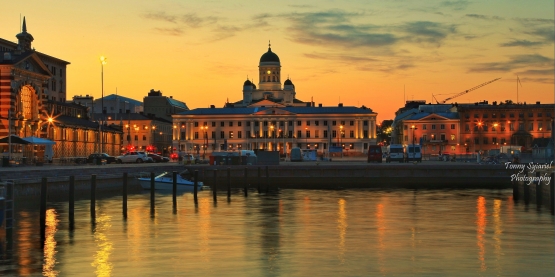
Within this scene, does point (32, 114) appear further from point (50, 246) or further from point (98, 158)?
point (50, 246)

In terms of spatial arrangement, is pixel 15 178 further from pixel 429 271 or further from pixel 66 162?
pixel 66 162

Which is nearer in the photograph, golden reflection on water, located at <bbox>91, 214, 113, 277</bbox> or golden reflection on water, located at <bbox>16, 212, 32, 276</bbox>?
golden reflection on water, located at <bbox>91, 214, 113, 277</bbox>

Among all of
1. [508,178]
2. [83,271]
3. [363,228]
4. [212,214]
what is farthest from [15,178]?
[508,178]

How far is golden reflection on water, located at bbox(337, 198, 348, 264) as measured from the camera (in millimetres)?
39756

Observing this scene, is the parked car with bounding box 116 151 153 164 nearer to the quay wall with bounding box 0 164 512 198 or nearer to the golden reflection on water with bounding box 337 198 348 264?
the quay wall with bounding box 0 164 512 198

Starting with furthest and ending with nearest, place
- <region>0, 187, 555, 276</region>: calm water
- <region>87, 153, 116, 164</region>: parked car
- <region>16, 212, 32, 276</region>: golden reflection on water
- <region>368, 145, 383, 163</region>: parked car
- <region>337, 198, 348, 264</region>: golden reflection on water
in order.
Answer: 1. <region>368, 145, 383, 163</region>: parked car
2. <region>87, 153, 116, 164</region>: parked car
3. <region>337, 198, 348, 264</region>: golden reflection on water
4. <region>16, 212, 32, 276</region>: golden reflection on water
5. <region>0, 187, 555, 276</region>: calm water

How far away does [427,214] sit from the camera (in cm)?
6103

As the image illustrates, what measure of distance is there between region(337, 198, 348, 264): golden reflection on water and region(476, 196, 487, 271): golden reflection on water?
6.06m

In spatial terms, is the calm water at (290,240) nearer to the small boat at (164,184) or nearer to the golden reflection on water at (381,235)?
the golden reflection on water at (381,235)

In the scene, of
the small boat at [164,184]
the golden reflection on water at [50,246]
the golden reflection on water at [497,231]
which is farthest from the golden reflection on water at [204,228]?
the golden reflection on water at [497,231]

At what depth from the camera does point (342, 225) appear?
5288 cm

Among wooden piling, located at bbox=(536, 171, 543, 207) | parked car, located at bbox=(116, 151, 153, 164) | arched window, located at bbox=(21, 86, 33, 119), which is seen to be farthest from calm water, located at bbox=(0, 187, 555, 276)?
parked car, located at bbox=(116, 151, 153, 164)

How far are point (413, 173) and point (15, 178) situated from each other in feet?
185

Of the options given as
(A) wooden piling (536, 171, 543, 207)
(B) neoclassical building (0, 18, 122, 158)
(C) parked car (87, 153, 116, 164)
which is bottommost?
(A) wooden piling (536, 171, 543, 207)
